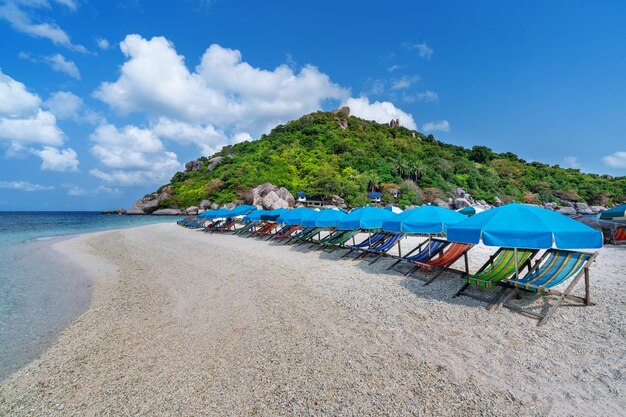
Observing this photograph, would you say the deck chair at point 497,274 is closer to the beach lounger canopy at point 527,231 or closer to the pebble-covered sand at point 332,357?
the pebble-covered sand at point 332,357

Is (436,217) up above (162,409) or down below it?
above

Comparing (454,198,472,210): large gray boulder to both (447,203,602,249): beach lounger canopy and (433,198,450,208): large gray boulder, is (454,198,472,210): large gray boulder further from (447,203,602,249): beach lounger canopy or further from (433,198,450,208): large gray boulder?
(447,203,602,249): beach lounger canopy

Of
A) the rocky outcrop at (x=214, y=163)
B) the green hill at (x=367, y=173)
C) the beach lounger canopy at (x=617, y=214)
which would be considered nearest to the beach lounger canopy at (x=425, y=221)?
the beach lounger canopy at (x=617, y=214)

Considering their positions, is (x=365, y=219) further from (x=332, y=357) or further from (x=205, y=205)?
(x=205, y=205)

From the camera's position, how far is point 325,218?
1189cm

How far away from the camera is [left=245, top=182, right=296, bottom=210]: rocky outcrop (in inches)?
1746

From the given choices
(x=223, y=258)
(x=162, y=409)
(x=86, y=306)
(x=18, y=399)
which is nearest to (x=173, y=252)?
(x=223, y=258)

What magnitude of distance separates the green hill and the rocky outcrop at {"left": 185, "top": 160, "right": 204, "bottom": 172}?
1.05m

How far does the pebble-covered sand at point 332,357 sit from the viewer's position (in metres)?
3.05

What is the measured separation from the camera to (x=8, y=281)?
32.4 feet

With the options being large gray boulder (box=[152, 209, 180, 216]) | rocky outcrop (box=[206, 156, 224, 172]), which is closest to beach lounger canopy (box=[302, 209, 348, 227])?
large gray boulder (box=[152, 209, 180, 216])

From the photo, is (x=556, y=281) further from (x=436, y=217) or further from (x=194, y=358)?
(x=194, y=358)

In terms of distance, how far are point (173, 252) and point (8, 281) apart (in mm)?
5653

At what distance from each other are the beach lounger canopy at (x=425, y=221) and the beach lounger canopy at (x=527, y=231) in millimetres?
1419
